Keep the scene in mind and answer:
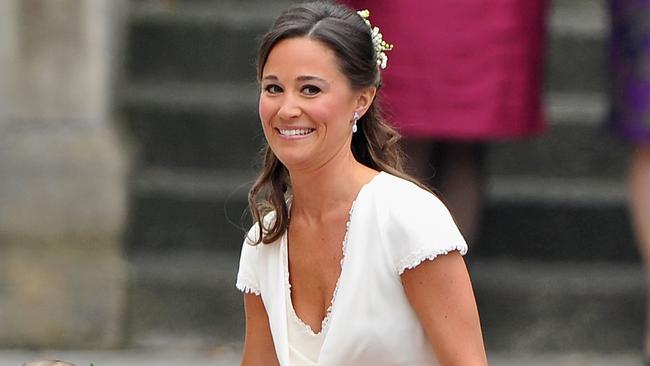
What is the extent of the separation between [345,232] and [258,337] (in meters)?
0.37

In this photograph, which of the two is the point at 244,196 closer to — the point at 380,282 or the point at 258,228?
the point at 258,228

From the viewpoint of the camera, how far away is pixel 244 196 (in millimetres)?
5719

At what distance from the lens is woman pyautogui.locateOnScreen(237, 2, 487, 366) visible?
2.81 metres

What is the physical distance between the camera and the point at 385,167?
306cm

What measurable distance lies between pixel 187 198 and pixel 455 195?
115 centimetres

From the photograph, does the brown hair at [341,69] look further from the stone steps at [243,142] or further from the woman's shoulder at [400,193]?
the stone steps at [243,142]

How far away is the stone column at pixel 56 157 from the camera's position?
5469mm

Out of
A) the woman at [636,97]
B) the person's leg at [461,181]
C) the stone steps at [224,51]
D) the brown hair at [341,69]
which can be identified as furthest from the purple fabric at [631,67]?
the brown hair at [341,69]

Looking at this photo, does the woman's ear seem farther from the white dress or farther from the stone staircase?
the stone staircase

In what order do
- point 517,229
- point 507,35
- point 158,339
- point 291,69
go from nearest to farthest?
1. point 291,69
2. point 507,35
3. point 158,339
4. point 517,229

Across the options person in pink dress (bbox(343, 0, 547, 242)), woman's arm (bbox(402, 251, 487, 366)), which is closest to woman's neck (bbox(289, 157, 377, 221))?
woman's arm (bbox(402, 251, 487, 366))

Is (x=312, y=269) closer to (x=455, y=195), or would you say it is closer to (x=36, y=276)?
(x=455, y=195)

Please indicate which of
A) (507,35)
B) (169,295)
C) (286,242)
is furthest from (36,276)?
(286,242)

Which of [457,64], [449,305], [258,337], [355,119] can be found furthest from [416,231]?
[457,64]
